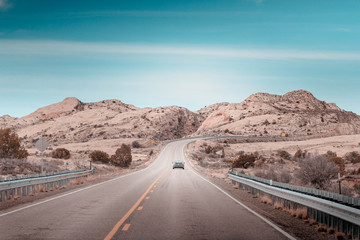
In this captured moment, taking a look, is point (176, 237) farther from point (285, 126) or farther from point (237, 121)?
point (237, 121)

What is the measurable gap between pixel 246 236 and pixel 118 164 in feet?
158

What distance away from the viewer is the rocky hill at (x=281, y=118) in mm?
111350

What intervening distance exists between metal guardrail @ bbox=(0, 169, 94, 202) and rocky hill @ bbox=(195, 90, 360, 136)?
83267 mm

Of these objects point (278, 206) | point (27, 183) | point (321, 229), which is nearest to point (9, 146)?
point (27, 183)

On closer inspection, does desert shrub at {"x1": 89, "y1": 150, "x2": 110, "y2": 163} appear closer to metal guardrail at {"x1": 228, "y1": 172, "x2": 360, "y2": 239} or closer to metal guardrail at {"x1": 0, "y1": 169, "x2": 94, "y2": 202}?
metal guardrail at {"x1": 0, "y1": 169, "x2": 94, "y2": 202}

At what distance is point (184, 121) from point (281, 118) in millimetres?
54657

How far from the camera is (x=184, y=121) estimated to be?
551 ft

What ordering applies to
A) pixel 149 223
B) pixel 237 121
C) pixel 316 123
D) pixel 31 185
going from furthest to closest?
pixel 237 121 < pixel 316 123 < pixel 31 185 < pixel 149 223

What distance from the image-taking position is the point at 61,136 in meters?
138

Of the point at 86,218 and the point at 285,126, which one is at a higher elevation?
the point at 285,126

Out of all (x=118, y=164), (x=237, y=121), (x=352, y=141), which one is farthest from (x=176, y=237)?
(x=237, y=121)

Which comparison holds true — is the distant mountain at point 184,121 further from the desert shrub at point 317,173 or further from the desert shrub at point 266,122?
the desert shrub at point 317,173

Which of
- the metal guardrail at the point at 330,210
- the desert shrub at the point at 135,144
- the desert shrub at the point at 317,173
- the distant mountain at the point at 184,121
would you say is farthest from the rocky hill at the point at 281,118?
the metal guardrail at the point at 330,210

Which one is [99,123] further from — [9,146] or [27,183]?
[27,183]
